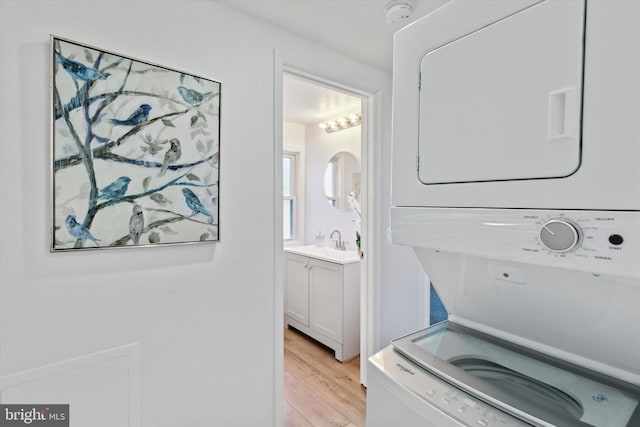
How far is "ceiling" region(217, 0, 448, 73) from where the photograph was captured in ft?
5.15

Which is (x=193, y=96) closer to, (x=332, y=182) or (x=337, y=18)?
(x=337, y=18)

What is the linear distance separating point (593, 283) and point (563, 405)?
381mm

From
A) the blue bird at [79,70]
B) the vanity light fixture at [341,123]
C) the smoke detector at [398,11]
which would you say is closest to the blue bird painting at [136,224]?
the blue bird at [79,70]

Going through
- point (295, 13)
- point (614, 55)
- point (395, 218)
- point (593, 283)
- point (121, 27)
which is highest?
point (295, 13)

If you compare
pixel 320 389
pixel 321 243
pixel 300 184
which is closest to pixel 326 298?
pixel 320 389

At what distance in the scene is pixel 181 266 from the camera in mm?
1491

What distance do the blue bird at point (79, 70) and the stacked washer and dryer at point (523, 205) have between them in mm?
1184

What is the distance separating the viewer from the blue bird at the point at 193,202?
4.84 ft

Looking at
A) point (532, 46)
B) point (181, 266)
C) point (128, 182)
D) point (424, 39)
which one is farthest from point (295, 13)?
point (181, 266)

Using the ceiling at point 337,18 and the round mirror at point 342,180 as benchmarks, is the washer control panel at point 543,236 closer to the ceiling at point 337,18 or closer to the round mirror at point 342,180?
the ceiling at point 337,18

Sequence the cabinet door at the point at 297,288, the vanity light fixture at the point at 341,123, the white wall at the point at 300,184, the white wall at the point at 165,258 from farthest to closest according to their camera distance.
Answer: the white wall at the point at 300,184, the vanity light fixture at the point at 341,123, the cabinet door at the point at 297,288, the white wall at the point at 165,258

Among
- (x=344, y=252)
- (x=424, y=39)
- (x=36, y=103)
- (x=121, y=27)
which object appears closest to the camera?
(x=424, y=39)

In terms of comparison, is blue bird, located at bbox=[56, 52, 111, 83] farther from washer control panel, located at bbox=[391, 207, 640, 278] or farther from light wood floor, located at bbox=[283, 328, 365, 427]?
light wood floor, located at bbox=[283, 328, 365, 427]

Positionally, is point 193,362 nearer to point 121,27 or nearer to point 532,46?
point 121,27
